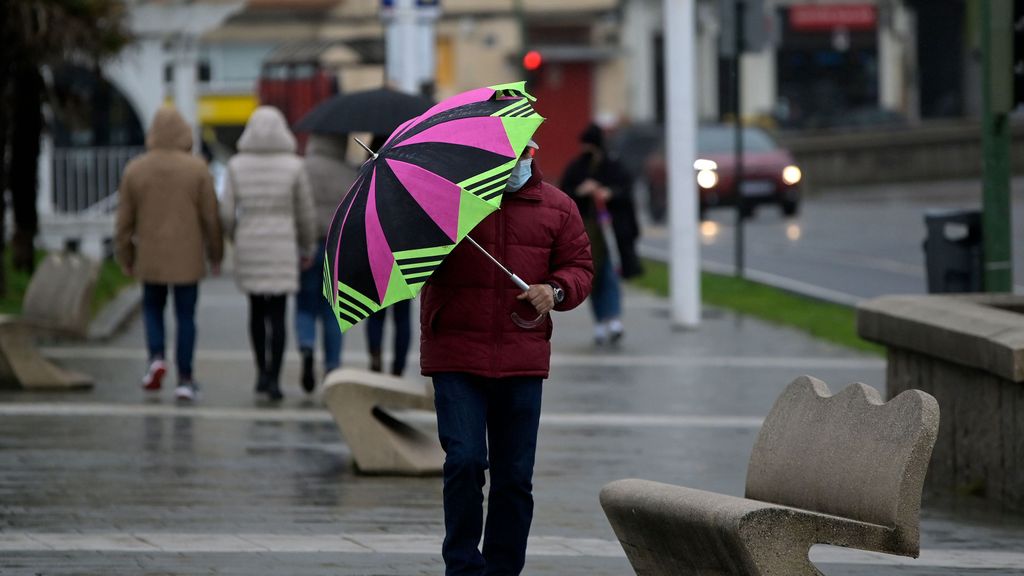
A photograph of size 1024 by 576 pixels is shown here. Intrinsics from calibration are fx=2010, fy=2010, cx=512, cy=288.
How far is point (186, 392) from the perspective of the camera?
462 inches

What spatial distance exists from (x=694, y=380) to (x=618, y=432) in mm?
2451

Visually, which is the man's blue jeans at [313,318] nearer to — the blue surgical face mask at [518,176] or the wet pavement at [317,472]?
the wet pavement at [317,472]

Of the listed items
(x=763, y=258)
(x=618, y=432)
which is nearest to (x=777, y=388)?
(x=618, y=432)

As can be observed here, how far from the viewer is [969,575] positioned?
690 centimetres

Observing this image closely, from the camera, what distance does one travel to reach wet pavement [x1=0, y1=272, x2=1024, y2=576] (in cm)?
719

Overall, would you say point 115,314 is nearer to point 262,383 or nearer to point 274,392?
point 262,383

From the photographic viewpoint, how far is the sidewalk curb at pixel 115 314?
51.1ft

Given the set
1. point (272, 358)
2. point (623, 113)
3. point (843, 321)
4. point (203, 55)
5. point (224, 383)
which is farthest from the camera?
point (623, 113)

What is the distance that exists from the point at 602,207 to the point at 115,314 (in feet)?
14.6

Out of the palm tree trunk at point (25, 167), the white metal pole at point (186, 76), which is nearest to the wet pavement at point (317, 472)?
the palm tree trunk at point (25, 167)

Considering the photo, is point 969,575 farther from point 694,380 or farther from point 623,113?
point 623,113

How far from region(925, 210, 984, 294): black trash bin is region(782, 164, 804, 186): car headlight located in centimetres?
2062

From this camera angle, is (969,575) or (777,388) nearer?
(969,575)

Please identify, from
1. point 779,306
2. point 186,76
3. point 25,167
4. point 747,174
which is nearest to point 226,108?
point 747,174
